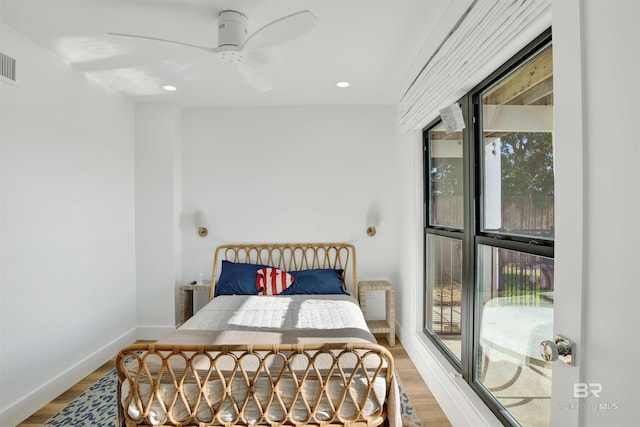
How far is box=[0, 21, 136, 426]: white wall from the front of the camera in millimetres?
2277

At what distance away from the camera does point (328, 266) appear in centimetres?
384

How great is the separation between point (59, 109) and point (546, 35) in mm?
3226

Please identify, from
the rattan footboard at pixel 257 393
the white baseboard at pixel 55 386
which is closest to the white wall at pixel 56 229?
the white baseboard at pixel 55 386

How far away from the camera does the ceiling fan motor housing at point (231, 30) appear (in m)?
2.03

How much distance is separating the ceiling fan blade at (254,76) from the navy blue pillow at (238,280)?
1805 millimetres

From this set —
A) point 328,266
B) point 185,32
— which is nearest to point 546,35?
point 185,32

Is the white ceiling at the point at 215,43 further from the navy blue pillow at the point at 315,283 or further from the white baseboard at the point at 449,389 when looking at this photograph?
the white baseboard at the point at 449,389

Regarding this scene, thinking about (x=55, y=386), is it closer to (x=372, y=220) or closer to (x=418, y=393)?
(x=418, y=393)

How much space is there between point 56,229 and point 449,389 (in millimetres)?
3085

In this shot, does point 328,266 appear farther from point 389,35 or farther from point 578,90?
point 578,90

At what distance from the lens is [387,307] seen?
3.64 metres

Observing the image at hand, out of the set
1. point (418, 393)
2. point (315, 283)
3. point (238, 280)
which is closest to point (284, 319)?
point (315, 283)

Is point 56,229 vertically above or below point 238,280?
above

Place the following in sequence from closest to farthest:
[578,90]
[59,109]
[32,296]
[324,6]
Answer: [578,90] → [324,6] → [32,296] → [59,109]
